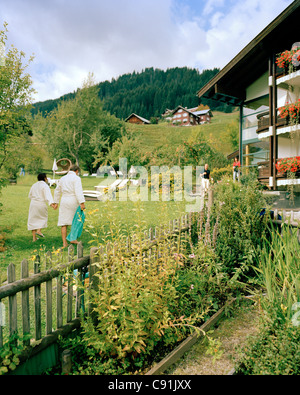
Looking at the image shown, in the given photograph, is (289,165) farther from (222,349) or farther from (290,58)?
(222,349)

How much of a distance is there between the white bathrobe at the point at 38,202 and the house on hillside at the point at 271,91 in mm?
8080

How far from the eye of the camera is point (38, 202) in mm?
7625

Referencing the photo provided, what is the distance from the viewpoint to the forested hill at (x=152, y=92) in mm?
119438

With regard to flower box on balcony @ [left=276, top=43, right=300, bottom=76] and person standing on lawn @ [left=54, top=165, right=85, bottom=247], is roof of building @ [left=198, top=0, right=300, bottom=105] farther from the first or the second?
person standing on lawn @ [left=54, top=165, right=85, bottom=247]

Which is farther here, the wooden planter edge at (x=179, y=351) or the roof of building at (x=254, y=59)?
the roof of building at (x=254, y=59)

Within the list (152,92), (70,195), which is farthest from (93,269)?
(152,92)

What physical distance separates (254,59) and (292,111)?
3.99 m

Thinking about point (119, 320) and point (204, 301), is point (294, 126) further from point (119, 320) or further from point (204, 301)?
point (119, 320)

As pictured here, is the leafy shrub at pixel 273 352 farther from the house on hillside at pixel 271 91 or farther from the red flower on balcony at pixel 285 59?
the red flower on balcony at pixel 285 59

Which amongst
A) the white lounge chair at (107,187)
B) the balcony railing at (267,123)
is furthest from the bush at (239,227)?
the balcony railing at (267,123)

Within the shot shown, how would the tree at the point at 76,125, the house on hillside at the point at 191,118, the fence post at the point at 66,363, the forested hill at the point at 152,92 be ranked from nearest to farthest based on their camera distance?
the fence post at the point at 66,363
the tree at the point at 76,125
the house on hillside at the point at 191,118
the forested hill at the point at 152,92

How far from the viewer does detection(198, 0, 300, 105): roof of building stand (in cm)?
1069

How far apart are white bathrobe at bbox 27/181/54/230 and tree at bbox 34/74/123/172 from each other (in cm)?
3520

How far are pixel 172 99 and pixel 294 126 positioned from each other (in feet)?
445
